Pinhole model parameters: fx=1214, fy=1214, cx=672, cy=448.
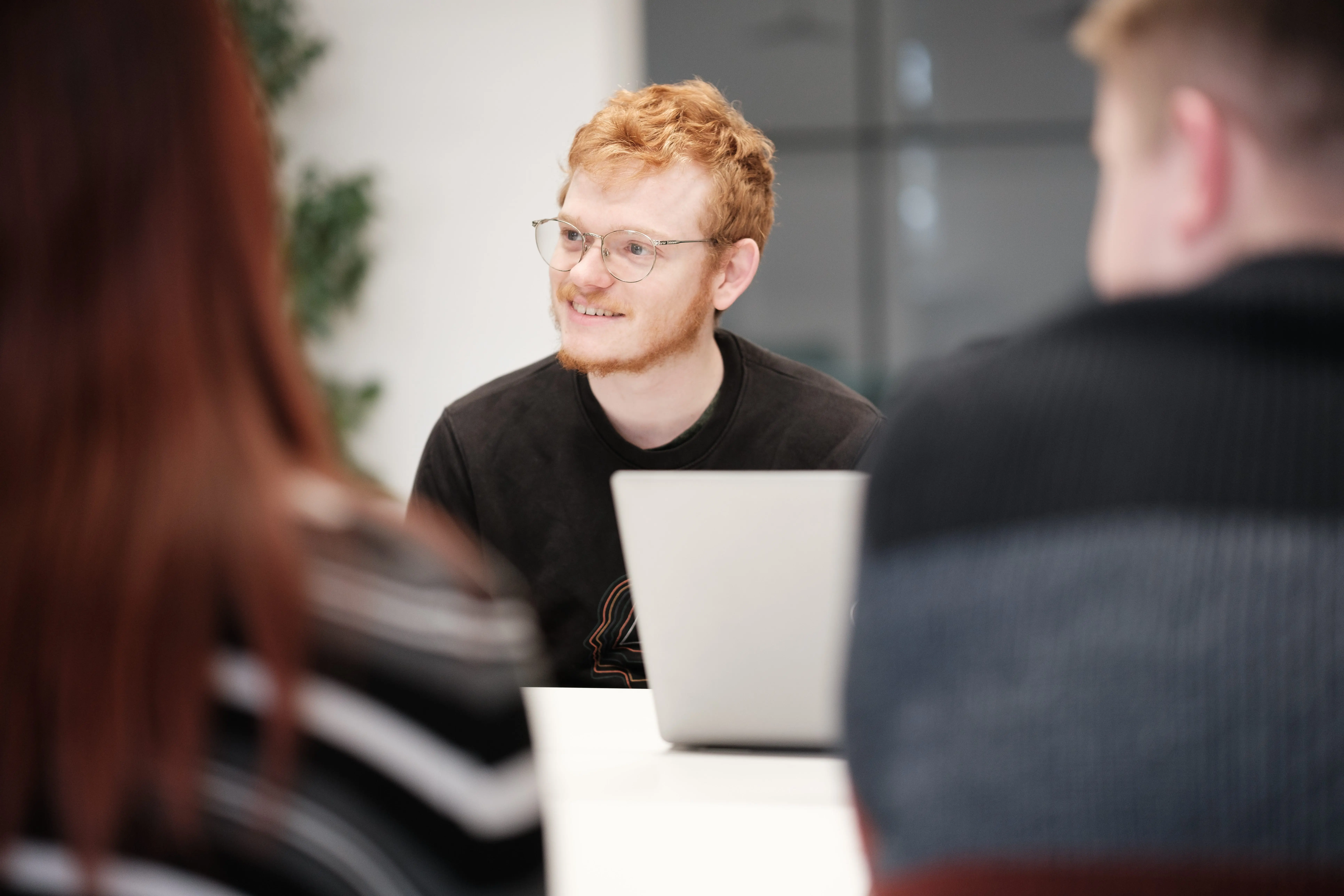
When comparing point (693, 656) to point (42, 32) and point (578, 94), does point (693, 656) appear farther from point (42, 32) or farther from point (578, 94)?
point (578, 94)

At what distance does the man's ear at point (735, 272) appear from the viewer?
2328 mm

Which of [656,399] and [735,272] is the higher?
[735,272]

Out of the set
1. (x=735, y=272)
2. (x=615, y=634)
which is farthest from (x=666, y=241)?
(x=615, y=634)

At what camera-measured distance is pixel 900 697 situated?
0.68 meters

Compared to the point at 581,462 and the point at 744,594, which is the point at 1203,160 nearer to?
the point at 744,594

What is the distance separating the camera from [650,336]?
85.2 inches

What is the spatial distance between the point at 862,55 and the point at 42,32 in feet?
13.0

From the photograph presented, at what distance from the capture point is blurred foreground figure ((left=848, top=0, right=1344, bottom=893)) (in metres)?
0.60

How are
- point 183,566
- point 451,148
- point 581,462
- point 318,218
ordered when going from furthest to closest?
point 451,148 < point 318,218 < point 581,462 < point 183,566

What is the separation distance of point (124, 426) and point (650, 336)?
1641mm

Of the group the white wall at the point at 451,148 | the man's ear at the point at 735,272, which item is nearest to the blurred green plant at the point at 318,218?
the white wall at the point at 451,148

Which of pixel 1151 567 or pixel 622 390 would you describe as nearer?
pixel 1151 567

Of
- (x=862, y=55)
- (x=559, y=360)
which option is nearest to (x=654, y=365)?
(x=559, y=360)

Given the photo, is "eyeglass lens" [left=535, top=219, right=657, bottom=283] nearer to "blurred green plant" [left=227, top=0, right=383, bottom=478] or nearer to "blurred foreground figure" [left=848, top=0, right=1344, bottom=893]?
"blurred foreground figure" [left=848, top=0, right=1344, bottom=893]
